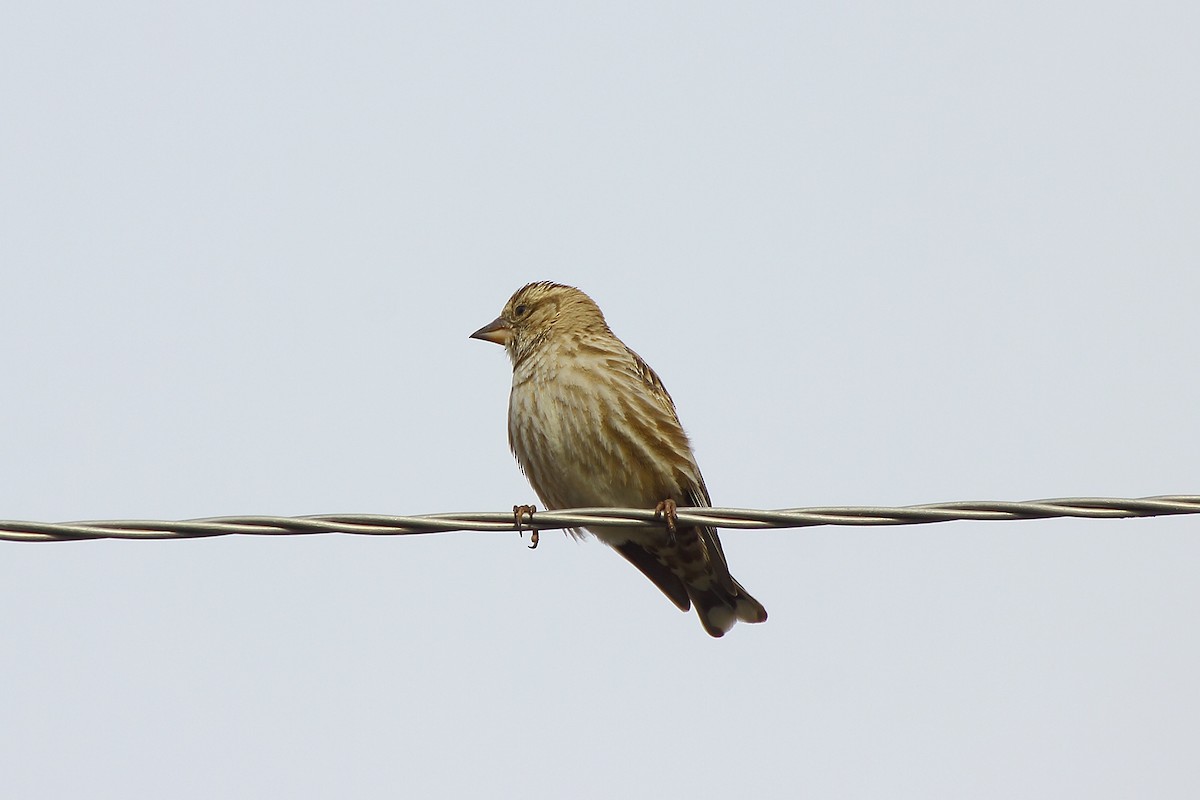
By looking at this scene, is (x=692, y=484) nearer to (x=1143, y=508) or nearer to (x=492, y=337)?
(x=492, y=337)

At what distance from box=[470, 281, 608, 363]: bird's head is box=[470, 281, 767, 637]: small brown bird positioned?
20 cm

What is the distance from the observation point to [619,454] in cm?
713


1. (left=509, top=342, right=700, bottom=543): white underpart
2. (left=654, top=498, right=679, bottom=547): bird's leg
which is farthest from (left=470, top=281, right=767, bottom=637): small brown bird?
(left=654, top=498, right=679, bottom=547): bird's leg

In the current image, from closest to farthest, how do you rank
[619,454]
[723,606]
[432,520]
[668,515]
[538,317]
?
[432,520]
[668,515]
[619,454]
[723,606]
[538,317]

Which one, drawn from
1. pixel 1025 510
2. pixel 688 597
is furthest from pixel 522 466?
pixel 1025 510

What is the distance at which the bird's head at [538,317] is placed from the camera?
8.17m

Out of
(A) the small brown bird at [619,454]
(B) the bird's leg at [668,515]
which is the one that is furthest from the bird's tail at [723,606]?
(B) the bird's leg at [668,515]

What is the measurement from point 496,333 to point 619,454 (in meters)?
1.66

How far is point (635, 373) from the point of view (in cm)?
759

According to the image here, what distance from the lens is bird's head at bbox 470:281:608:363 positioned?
817 centimetres

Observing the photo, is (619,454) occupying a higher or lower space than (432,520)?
higher

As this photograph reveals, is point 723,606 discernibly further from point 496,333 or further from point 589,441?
point 496,333

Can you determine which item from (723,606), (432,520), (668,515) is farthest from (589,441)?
(432,520)

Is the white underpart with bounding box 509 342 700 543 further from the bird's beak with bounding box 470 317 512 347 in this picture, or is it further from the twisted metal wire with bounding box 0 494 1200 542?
the twisted metal wire with bounding box 0 494 1200 542
